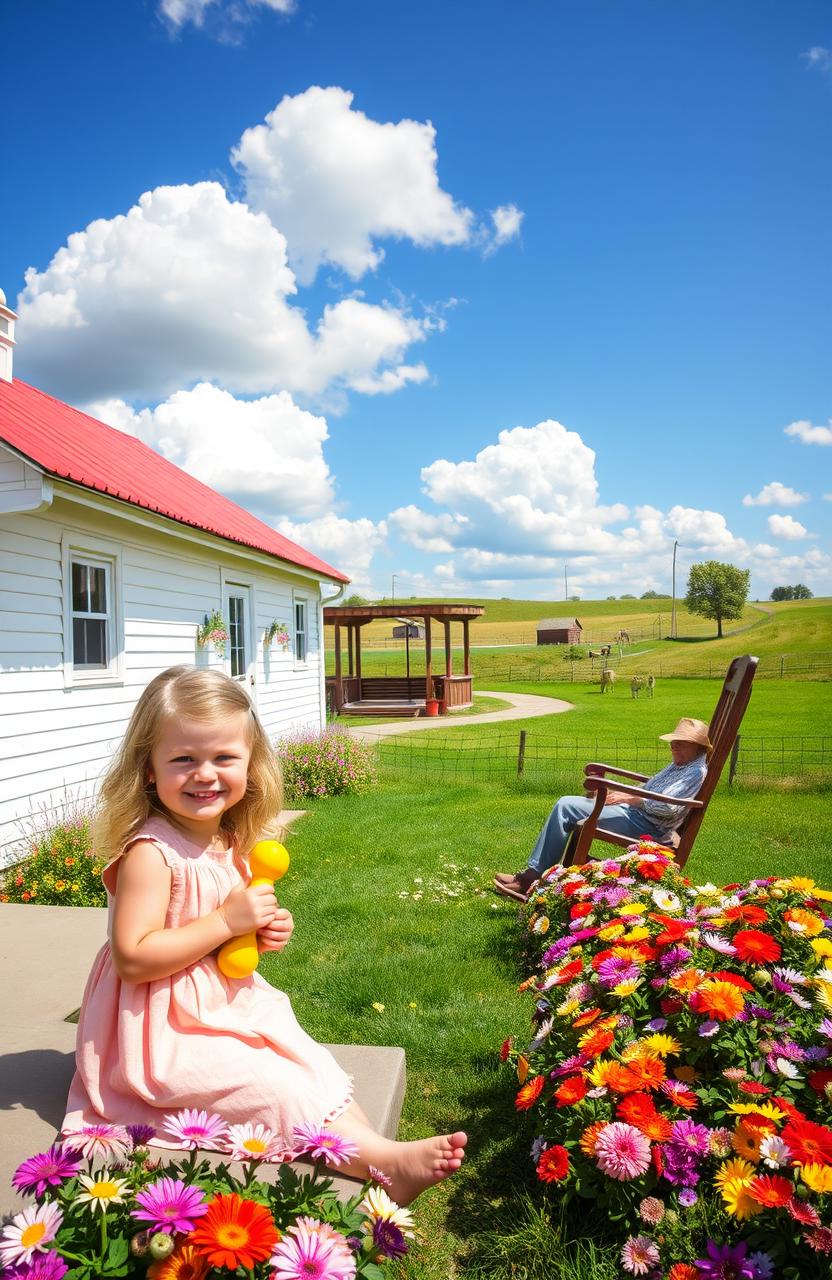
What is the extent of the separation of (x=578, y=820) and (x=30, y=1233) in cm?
342

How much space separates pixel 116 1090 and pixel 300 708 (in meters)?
11.4

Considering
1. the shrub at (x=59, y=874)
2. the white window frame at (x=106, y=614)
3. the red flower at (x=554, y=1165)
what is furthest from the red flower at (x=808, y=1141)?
the white window frame at (x=106, y=614)

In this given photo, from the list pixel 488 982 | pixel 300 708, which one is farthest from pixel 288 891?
pixel 300 708

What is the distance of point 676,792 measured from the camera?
167 inches

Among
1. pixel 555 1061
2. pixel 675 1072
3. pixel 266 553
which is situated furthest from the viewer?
pixel 266 553

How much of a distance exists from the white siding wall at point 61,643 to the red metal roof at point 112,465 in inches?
13.4

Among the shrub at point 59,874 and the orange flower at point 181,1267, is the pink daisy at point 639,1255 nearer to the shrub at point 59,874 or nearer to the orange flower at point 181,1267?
the orange flower at point 181,1267

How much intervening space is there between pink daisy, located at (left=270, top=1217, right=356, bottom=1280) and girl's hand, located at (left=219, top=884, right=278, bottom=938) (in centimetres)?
56

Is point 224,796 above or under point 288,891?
above

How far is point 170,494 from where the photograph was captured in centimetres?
922

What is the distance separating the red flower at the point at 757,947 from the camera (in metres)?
1.98

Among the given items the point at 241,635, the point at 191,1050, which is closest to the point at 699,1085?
the point at 191,1050

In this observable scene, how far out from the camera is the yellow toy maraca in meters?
1.69

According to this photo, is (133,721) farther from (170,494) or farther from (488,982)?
(170,494)
